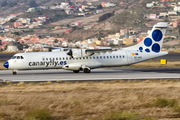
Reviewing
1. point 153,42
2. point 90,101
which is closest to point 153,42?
point 153,42

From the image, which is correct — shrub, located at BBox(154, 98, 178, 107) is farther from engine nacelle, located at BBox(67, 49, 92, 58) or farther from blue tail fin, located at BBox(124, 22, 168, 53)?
blue tail fin, located at BBox(124, 22, 168, 53)

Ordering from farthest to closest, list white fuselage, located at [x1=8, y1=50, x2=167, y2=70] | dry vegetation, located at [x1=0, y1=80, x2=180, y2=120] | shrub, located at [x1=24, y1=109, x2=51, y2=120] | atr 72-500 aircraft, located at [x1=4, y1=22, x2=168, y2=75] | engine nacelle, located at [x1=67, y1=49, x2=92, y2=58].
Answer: engine nacelle, located at [x1=67, y1=49, x2=92, y2=58] → atr 72-500 aircraft, located at [x1=4, y1=22, x2=168, y2=75] → white fuselage, located at [x1=8, y1=50, x2=167, y2=70] → dry vegetation, located at [x1=0, y1=80, x2=180, y2=120] → shrub, located at [x1=24, y1=109, x2=51, y2=120]

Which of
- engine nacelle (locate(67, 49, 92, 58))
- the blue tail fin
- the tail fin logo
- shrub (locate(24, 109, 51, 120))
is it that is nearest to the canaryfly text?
engine nacelle (locate(67, 49, 92, 58))

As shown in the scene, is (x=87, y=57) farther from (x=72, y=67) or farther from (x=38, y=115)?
(x=38, y=115)

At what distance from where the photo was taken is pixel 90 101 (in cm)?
2538

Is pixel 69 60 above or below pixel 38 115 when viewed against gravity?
above

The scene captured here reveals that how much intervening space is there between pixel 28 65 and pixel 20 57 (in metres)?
1.21

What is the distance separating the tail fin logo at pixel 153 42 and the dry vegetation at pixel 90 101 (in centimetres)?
1304

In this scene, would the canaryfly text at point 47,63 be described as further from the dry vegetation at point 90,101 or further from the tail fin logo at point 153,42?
the tail fin logo at point 153,42

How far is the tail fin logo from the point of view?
4678 centimetres

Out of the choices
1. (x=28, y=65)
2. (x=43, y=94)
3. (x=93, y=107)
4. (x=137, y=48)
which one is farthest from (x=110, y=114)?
(x=137, y=48)

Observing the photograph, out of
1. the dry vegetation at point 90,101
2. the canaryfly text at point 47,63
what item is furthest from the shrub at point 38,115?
the canaryfly text at point 47,63

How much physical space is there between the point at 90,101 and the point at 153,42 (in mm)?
23141

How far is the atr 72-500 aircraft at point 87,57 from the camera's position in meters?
43.0
